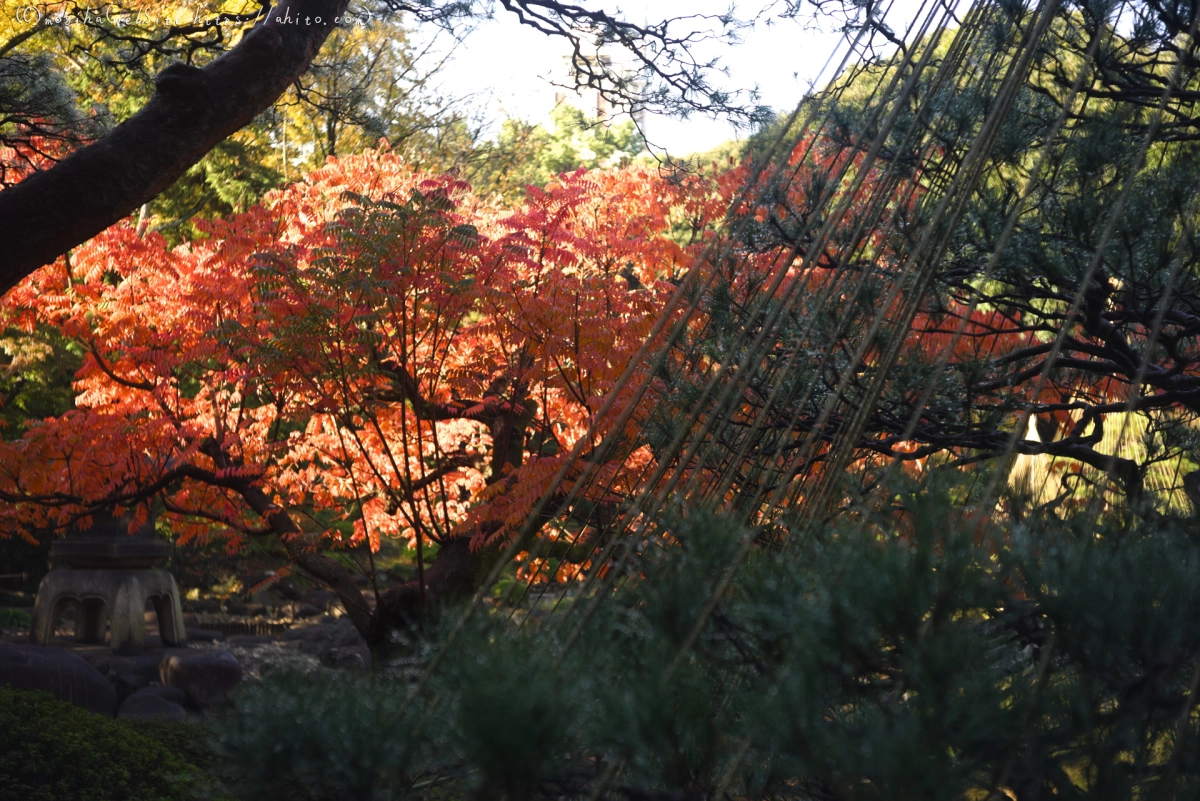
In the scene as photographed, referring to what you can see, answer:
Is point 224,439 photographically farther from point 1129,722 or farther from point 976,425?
point 1129,722

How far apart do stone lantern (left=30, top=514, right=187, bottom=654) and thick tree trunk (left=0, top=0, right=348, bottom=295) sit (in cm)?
676

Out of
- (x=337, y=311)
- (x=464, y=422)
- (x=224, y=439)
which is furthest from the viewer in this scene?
(x=464, y=422)

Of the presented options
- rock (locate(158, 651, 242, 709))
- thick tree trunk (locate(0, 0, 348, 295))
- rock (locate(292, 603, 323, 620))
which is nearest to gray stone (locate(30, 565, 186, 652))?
rock (locate(158, 651, 242, 709))

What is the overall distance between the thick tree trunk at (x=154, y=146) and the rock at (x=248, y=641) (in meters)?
8.55

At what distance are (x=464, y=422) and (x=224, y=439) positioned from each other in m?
1.80

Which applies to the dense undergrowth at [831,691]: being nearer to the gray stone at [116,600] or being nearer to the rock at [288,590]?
the gray stone at [116,600]

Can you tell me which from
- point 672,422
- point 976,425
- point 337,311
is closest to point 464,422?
point 337,311

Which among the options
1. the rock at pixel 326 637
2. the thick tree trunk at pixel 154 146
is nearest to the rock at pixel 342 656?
the rock at pixel 326 637

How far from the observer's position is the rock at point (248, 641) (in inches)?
424

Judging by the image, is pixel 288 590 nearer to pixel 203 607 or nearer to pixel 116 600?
pixel 203 607

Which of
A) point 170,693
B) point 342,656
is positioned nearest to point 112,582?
point 170,693

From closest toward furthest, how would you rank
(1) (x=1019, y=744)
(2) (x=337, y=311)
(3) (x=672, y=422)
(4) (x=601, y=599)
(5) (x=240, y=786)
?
(1) (x=1019, y=744)
(5) (x=240, y=786)
(4) (x=601, y=599)
(3) (x=672, y=422)
(2) (x=337, y=311)

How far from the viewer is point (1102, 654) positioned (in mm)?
828

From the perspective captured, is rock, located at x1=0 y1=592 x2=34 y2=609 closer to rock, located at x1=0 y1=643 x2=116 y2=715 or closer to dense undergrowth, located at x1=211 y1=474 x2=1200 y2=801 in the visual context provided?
rock, located at x1=0 y1=643 x2=116 y2=715
